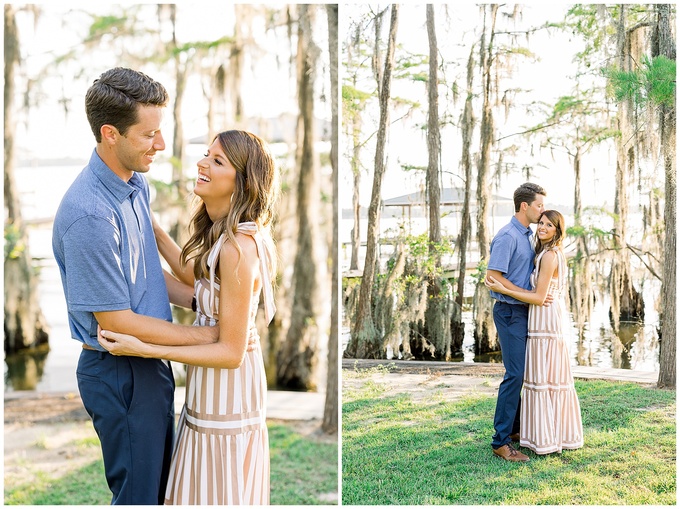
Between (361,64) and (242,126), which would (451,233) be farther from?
(242,126)

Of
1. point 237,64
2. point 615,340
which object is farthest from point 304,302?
point 615,340

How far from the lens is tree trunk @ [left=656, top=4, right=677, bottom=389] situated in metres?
3.04

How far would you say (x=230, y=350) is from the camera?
1.83m

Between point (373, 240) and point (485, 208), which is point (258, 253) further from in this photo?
point (485, 208)

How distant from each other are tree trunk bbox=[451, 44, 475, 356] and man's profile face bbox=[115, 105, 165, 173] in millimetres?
1731

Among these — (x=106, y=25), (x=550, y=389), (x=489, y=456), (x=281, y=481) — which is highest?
(x=106, y=25)

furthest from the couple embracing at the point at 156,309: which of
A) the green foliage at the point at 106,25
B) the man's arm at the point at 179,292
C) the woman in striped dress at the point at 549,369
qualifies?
the green foliage at the point at 106,25

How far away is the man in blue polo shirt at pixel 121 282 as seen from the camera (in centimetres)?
177

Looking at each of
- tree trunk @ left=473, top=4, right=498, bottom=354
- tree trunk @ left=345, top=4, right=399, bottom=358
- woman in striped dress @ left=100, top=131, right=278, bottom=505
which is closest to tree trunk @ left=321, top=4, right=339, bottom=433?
tree trunk @ left=345, top=4, right=399, bottom=358

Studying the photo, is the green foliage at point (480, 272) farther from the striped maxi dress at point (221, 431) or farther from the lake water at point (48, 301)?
the lake water at point (48, 301)

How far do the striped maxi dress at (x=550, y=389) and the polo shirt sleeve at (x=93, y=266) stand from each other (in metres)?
2.02

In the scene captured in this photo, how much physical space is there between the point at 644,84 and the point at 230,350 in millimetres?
2417

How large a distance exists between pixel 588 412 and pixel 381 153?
1623 millimetres

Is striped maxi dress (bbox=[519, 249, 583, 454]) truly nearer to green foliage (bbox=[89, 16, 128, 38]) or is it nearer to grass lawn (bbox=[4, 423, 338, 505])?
grass lawn (bbox=[4, 423, 338, 505])
